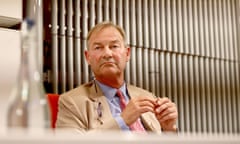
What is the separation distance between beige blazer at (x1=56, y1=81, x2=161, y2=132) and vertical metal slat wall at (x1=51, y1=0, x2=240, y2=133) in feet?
1.98

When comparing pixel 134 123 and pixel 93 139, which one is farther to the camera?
pixel 134 123

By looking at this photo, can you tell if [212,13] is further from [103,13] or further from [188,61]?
[103,13]

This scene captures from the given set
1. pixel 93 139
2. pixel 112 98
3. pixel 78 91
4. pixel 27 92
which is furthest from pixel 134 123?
pixel 93 139

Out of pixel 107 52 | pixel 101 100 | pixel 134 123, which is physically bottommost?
pixel 134 123

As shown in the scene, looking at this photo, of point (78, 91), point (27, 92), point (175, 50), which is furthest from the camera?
point (175, 50)

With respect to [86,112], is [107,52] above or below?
above

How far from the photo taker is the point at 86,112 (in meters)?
1.79

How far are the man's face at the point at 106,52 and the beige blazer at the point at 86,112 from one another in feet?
0.35

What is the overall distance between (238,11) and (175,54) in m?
0.84

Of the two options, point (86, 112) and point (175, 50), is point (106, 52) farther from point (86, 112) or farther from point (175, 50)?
point (175, 50)

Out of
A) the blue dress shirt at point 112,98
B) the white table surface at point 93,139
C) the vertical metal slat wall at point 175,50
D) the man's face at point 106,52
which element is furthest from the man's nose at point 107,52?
the white table surface at point 93,139

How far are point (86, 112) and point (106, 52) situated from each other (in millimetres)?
339

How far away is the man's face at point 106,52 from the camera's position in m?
1.97

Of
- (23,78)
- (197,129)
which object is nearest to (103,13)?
(197,129)
